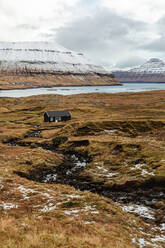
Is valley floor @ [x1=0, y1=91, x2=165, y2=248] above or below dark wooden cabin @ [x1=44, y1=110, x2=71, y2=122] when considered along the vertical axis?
below

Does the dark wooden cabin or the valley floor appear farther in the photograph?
the dark wooden cabin

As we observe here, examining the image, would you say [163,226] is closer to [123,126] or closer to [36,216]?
[36,216]

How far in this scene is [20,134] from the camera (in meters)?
72.1

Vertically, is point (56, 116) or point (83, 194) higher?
point (56, 116)

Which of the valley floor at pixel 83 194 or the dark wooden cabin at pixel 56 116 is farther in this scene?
the dark wooden cabin at pixel 56 116

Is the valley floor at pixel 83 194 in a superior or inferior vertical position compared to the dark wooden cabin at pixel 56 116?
inferior

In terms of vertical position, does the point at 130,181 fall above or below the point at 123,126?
below

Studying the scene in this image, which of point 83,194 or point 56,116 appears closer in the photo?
point 83,194

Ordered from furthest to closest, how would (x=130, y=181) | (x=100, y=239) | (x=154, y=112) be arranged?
(x=154, y=112) < (x=130, y=181) < (x=100, y=239)

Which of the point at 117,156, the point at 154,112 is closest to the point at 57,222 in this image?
the point at 117,156

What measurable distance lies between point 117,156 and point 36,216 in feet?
89.9

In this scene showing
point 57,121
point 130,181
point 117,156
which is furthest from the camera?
point 57,121

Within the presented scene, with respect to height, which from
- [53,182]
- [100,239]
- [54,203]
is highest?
[100,239]

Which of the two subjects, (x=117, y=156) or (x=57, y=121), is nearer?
(x=117, y=156)
